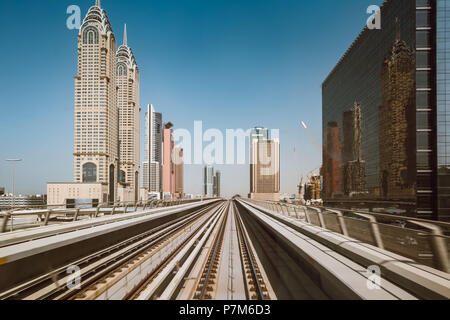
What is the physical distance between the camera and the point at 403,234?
4.48 m

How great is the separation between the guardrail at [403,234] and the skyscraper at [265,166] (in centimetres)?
14158

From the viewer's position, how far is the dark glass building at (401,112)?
37.6 m

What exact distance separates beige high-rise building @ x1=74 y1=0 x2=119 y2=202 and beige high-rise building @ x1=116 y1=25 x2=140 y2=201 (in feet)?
109

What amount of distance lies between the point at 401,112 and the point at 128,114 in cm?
14365

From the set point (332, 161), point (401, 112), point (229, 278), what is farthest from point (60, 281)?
point (332, 161)

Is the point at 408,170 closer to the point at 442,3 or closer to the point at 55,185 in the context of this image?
the point at 442,3

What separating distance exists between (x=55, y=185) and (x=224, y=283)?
109616 millimetres

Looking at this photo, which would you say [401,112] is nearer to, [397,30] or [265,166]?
[397,30]

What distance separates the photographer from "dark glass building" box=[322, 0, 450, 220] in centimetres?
3762

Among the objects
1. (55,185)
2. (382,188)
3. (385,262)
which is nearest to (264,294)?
(385,262)

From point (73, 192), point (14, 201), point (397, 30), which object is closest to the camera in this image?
point (14, 201)

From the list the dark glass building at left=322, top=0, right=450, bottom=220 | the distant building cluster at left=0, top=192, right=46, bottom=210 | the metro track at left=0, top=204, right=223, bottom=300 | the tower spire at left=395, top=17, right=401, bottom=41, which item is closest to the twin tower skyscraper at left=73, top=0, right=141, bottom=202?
the distant building cluster at left=0, top=192, right=46, bottom=210

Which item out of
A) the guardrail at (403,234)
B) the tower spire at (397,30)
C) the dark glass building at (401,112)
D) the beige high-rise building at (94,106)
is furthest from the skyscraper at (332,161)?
the beige high-rise building at (94,106)

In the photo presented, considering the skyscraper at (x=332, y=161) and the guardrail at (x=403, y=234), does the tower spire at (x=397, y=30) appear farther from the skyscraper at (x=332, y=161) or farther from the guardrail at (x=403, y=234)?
the guardrail at (x=403, y=234)
